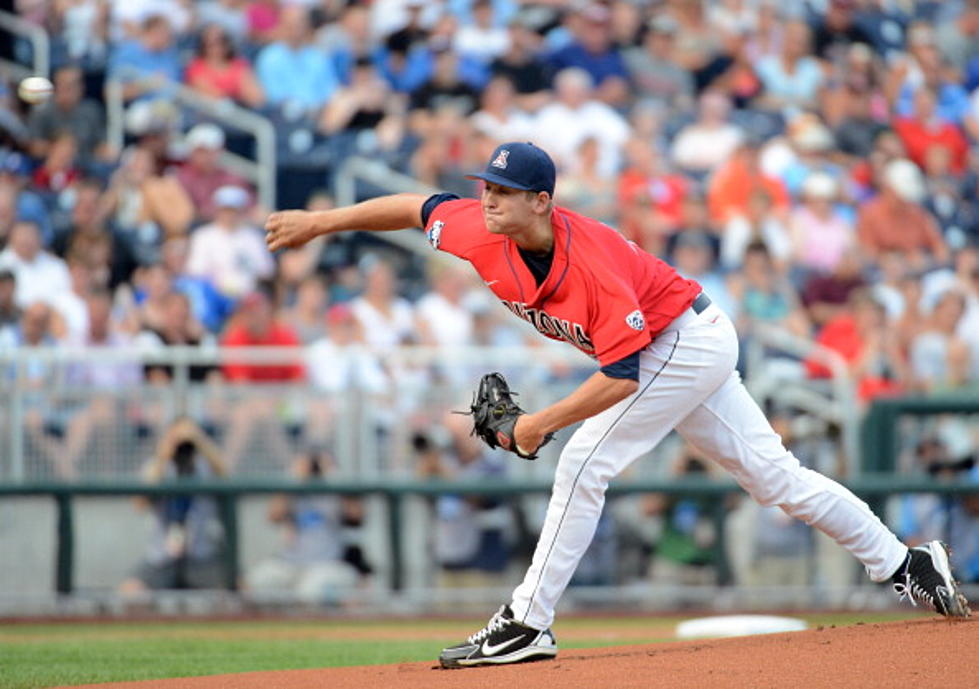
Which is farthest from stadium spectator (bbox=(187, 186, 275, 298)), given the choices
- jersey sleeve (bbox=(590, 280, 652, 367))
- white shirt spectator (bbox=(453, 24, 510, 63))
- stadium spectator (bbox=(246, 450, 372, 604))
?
jersey sleeve (bbox=(590, 280, 652, 367))

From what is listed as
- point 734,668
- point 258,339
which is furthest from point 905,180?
point 734,668

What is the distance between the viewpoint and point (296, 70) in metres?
12.9

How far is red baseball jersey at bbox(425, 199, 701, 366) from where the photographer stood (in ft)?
16.9

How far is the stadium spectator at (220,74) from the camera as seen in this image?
1259 centimetres

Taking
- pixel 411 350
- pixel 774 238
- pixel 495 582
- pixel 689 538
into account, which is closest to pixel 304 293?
pixel 411 350

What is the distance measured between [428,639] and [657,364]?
11.5 feet

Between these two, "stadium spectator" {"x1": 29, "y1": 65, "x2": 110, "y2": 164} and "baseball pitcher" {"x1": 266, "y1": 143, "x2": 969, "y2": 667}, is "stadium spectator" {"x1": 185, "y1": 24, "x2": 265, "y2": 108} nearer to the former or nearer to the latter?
"stadium spectator" {"x1": 29, "y1": 65, "x2": 110, "y2": 164}

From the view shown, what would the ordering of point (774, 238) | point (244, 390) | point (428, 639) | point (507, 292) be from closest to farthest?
point (507, 292)
point (428, 639)
point (244, 390)
point (774, 238)

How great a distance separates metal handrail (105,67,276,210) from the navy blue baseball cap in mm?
7002

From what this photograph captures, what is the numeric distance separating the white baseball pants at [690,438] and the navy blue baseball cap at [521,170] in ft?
2.42

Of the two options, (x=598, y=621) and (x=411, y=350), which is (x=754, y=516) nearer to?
(x=598, y=621)

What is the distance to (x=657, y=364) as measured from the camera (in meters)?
5.52

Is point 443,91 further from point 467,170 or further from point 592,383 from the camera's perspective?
point 592,383

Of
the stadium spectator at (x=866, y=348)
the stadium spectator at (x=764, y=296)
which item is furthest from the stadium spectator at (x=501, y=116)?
the stadium spectator at (x=866, y=348)
